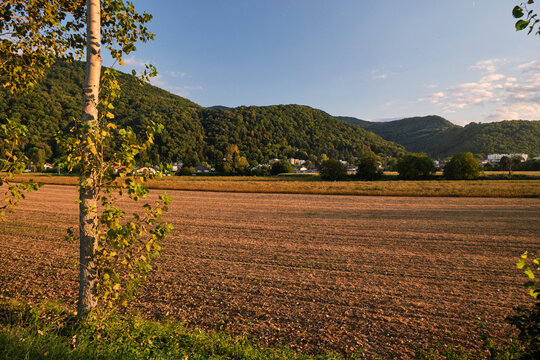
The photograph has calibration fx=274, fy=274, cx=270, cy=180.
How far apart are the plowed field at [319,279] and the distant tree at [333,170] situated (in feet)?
174

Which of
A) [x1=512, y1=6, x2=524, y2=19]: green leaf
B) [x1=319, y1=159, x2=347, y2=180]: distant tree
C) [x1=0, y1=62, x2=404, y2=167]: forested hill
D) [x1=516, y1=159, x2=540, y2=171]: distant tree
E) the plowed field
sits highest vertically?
[x1=0, y1=62, x2=404, y2=167]: forested hill

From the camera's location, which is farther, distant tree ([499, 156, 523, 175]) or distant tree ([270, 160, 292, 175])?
distant tree ([270, 160, 292, 175])

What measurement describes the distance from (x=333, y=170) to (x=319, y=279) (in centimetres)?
6115

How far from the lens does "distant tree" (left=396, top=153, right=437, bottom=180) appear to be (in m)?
63.2

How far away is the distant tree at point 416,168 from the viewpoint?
207 ft

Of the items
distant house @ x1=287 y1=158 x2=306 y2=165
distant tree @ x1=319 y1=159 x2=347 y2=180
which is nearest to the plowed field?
distant tree @ x1=319 y1=159 x2=347 y2=180

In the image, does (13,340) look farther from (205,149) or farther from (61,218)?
(205,149)

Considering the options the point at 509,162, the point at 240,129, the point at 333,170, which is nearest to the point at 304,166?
the point at 240,129

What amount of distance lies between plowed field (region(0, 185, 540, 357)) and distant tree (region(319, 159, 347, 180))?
174ft

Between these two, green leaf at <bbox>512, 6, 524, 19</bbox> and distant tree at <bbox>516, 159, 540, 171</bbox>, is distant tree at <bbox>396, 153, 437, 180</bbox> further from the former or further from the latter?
green leaf at <bbox>512, 6, 524, 19</bbox>

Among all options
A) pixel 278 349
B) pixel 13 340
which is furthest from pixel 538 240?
pixel 13 340

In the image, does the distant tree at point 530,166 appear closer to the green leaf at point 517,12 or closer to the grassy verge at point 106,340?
the grassy verge at point 106,340

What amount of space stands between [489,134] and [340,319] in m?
227

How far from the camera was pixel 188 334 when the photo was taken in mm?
4395
